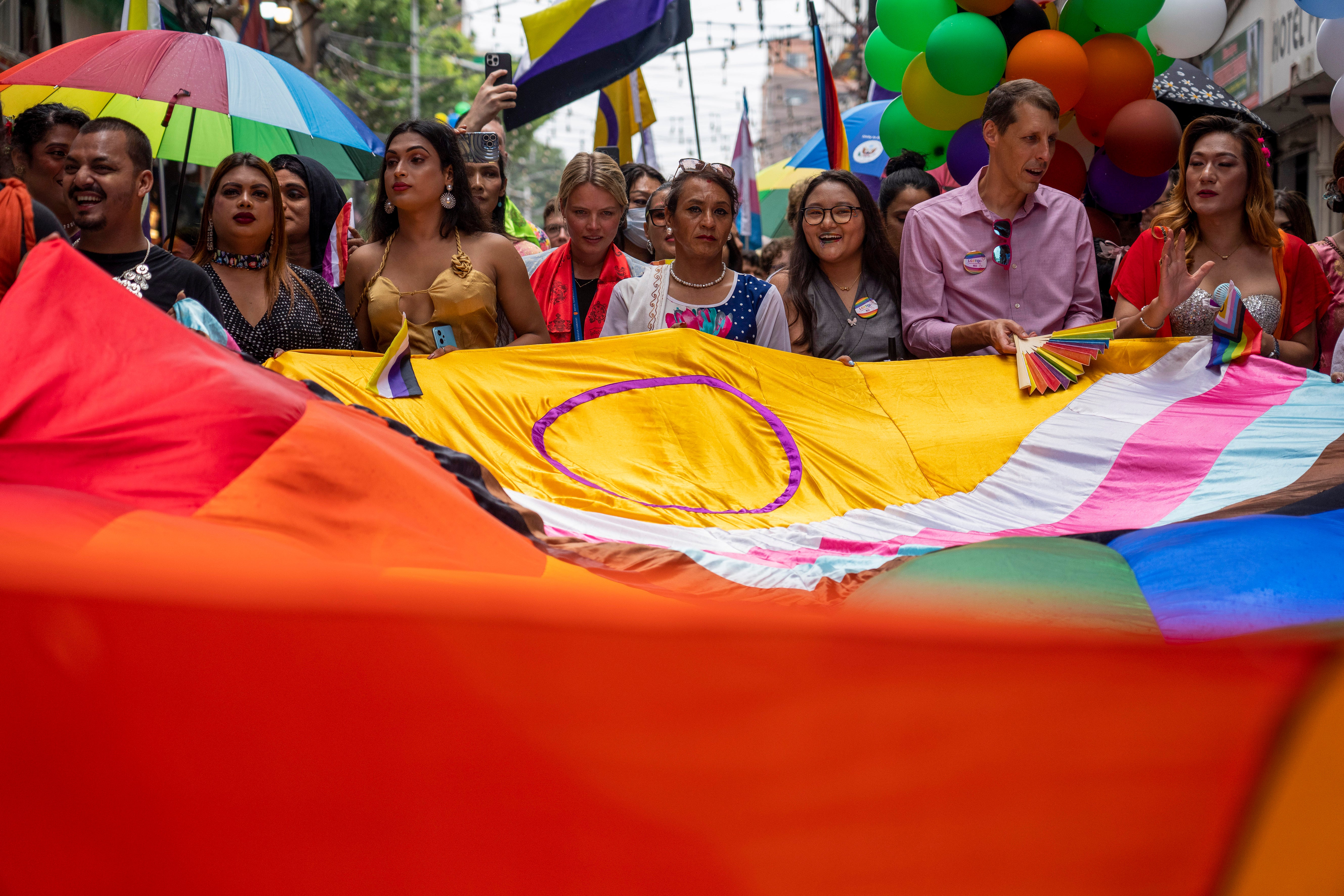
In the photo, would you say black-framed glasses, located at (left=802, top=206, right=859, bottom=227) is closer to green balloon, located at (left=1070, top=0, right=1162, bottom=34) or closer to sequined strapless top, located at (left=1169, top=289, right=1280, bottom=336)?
sequined strapless top, located at (left=1169, top=289, right=1280, bottom=336)

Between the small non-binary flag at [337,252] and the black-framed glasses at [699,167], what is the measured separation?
5.01ft

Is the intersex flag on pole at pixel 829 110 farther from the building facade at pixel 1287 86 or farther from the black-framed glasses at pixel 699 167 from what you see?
the building facade at pixel 1287 86

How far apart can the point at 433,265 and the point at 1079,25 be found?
3.01 meters

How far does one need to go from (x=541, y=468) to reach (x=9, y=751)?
1.65m

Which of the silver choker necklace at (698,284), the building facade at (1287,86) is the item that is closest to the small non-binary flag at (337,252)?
the silver choker necklace at (698,284)

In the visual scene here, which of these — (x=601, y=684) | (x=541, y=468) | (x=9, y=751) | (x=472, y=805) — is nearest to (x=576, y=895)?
(x=472, y=805)

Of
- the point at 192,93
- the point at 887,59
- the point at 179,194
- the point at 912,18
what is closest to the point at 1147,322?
the point at 912,18

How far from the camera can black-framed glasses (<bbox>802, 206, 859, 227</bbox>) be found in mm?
4055

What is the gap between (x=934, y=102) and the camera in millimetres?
4934

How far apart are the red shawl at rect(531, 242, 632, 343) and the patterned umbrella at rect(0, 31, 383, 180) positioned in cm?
93

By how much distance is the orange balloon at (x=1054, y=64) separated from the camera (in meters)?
4.49

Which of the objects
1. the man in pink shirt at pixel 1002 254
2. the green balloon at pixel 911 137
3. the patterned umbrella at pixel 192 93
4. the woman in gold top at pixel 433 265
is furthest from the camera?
the green balloon at pixel 911 137

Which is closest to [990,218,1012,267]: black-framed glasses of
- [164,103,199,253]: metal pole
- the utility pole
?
[164,103,199,253]: metal pole

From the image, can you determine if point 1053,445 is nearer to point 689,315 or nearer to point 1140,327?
point 1140,327
